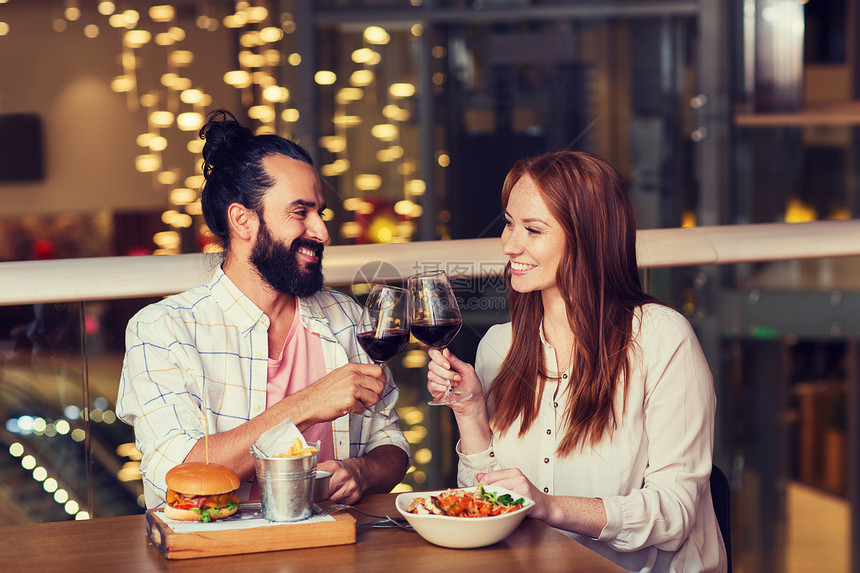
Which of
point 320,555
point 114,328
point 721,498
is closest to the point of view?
point 320,555

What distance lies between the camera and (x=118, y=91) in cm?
828

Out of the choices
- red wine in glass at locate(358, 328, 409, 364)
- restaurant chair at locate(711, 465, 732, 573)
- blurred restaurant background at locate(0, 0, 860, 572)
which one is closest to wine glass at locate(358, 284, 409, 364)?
red wine in glass at locate(358, 328, 409, 364)

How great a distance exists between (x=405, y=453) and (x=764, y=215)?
5.51 metres

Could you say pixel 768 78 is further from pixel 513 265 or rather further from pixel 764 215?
pixel 513 265

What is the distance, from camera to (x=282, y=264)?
1935 mm

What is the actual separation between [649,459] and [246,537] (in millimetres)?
774

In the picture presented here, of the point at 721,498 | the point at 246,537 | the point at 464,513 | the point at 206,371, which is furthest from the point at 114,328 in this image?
the point at 721,498

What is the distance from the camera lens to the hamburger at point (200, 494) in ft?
4.55

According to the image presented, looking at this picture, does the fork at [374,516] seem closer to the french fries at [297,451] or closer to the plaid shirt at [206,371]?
the french fries at [297,451]

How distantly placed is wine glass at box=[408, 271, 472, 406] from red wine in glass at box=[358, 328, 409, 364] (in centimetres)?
3

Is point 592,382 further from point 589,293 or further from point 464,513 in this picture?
point 464,513

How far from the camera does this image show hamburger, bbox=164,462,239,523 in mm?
1388

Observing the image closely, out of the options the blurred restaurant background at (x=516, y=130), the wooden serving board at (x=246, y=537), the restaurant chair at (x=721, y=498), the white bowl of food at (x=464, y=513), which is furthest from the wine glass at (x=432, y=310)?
the blurred restaurant background at (x=516, y=130)

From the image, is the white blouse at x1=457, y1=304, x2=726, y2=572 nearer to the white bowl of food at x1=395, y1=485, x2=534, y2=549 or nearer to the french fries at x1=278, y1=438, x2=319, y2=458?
the white bowl of food at x1=395, y1=485, x2=534, y2=549
